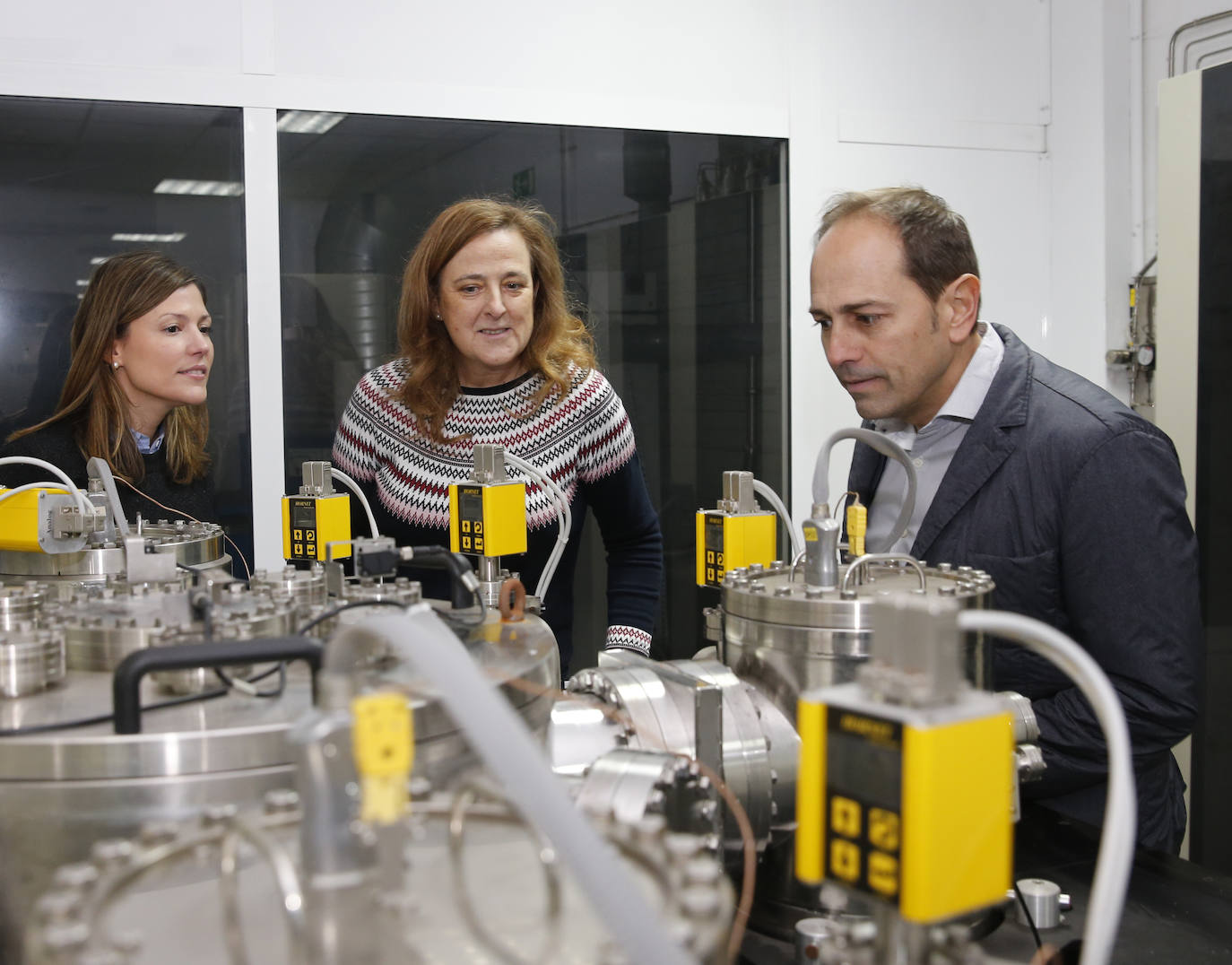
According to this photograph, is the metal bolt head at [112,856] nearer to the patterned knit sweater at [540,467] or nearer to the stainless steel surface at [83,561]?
the stainless steel surface at [83,561]

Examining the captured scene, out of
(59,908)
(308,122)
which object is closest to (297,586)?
(59,908)

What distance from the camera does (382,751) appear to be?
50cm

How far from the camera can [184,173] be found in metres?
2.54

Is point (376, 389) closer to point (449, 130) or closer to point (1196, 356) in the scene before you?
point (449, 130)

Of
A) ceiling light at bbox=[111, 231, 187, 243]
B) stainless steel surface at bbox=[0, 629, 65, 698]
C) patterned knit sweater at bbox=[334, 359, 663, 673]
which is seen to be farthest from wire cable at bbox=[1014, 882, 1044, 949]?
ceiling light at bbox=[111, 231, 187, 243]

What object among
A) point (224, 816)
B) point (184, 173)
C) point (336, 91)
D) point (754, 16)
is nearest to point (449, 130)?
point (336, 91)

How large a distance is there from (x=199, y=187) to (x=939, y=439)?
6.11ft

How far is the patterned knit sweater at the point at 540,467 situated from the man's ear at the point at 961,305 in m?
0.72

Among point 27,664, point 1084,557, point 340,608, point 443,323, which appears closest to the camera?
point 27,664

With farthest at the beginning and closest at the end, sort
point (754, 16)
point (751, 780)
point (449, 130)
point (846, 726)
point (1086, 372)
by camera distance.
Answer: point (1086, 372)
point (754, 16)
point (449, 130)
point (751, 780)
point (846, 726)

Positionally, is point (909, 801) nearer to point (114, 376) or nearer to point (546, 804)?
point (546, 804)

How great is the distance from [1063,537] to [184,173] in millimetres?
2125

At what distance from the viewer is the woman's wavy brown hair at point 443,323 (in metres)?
2.02

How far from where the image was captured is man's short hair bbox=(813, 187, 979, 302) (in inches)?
60.6
